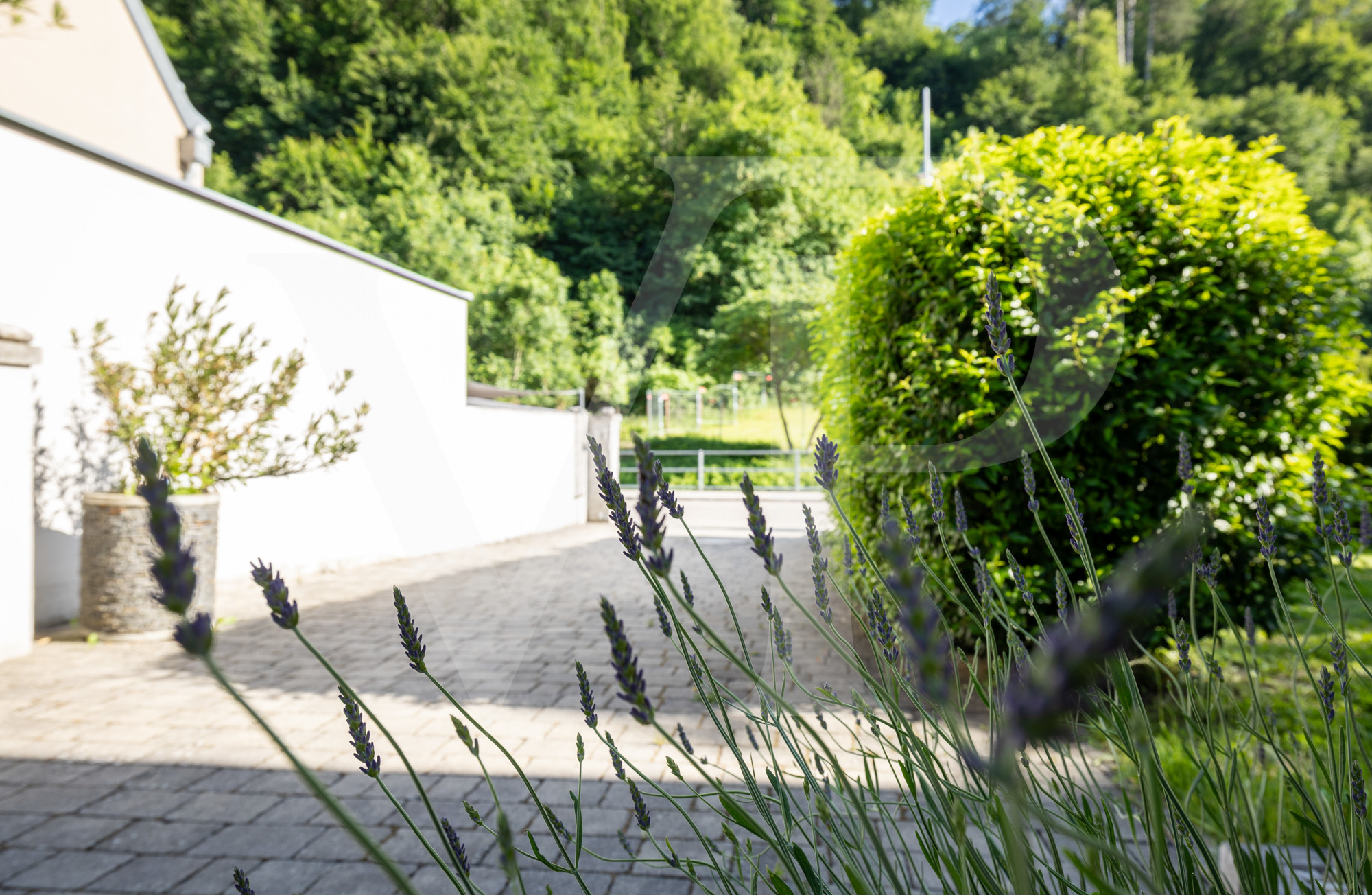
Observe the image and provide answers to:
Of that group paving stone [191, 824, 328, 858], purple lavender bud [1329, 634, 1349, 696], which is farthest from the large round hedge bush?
paving stone [191, 824, 328, 858]

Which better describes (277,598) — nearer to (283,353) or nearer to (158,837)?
(158,837)

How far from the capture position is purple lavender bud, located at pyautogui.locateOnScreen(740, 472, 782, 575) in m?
0.60

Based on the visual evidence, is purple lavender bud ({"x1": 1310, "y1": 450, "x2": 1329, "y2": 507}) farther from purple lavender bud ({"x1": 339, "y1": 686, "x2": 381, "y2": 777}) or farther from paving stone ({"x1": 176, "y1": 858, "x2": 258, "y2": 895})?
paving stone ({"x1": 176, "y1": 858, "x2": 258, "y2": 895})

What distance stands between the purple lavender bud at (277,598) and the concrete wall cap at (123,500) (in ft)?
13.9

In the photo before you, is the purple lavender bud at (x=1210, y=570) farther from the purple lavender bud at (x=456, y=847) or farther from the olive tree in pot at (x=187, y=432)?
the olive tree in pot at (x=187, y=432)

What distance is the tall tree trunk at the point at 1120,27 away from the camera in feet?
85.0

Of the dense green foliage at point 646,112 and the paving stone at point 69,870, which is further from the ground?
the dense green foliage at point 646,112

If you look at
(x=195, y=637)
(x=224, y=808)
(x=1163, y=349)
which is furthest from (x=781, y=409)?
(x=195, y=637)

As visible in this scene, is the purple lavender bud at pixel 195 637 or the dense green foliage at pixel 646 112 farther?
the dense green foliage at pixel 646 112

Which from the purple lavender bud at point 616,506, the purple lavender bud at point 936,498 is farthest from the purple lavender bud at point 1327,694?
the purple lavender bud at point 616,506

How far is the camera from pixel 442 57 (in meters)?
17.2

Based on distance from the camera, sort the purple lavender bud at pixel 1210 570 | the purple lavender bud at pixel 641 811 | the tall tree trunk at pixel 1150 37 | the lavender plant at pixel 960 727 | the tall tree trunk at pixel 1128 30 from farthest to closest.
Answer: the tall tree trunk at pixel 1128 30
the tall tree trunk at pixel 1150 37
the purple lavender bud at pixel 1210 570
the purple lavender bud at pixel 641 811
the lavender plant at pixel 960 727

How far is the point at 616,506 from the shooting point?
0.69 metres

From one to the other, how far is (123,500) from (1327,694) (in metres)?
5.17
